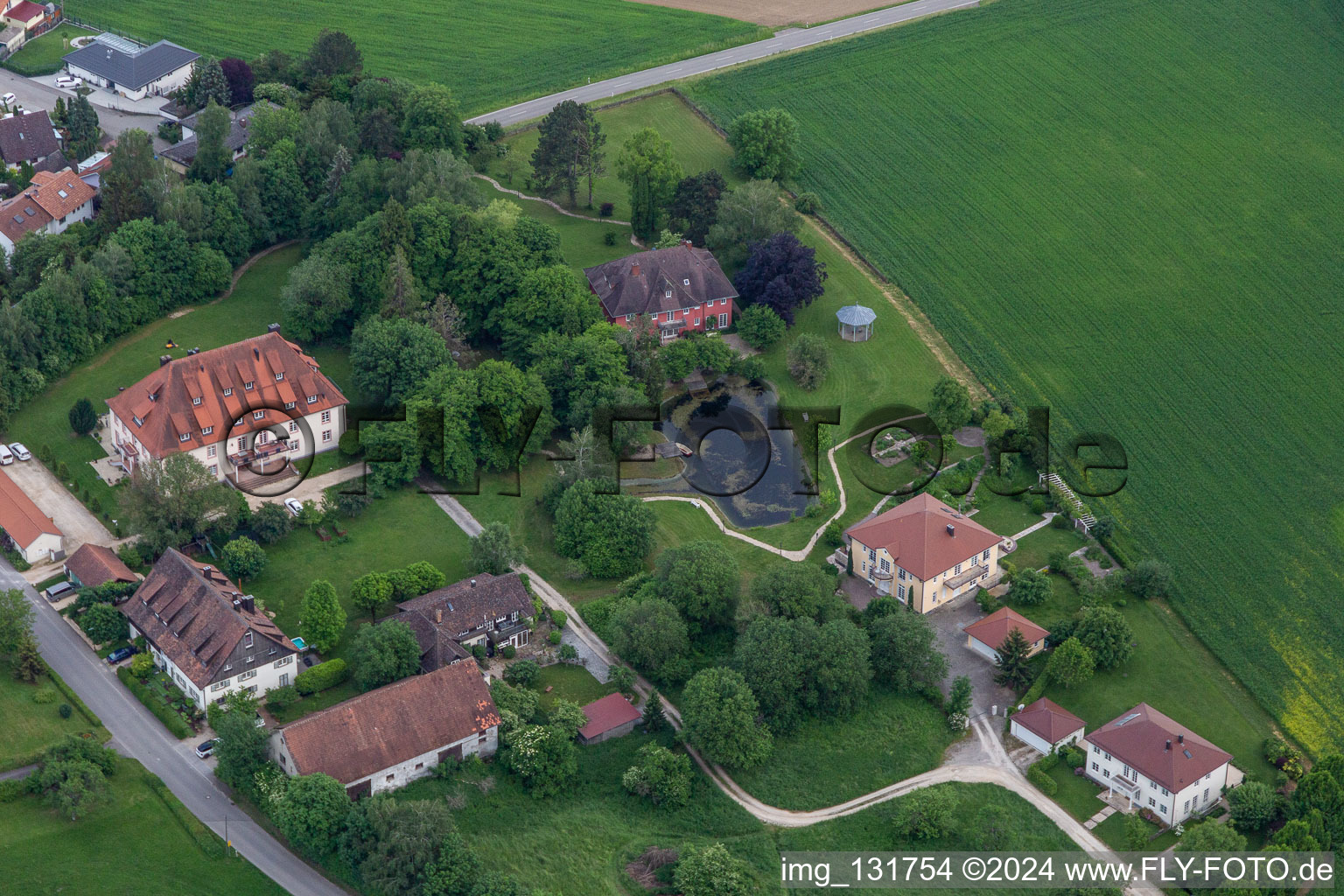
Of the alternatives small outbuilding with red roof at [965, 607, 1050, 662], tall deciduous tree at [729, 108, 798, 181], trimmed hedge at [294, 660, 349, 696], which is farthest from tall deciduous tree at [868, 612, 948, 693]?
tall deciduous tree at [729, 108, 798, 181]

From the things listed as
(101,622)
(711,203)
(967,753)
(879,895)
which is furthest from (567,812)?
(711,203)

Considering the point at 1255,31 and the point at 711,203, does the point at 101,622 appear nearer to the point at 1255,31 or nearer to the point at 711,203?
the point at 711,203

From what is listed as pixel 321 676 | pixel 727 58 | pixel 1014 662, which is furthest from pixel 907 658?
pixel 727 58

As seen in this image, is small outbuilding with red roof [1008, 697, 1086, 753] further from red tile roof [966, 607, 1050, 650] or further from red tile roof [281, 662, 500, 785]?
red tile roof [281, 662, 500, 785]

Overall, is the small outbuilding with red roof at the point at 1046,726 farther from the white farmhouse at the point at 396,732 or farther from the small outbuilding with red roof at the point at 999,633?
the white farmhouse at the point at 396,732

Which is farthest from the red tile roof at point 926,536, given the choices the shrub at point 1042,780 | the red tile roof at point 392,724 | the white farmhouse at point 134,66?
the white farmhouse at point 134,66

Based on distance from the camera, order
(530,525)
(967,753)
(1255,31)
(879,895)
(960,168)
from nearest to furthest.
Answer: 1. (879,895)
2. (967,753)
3. (530,525)
4. (960,168)
5. (1255,31)
